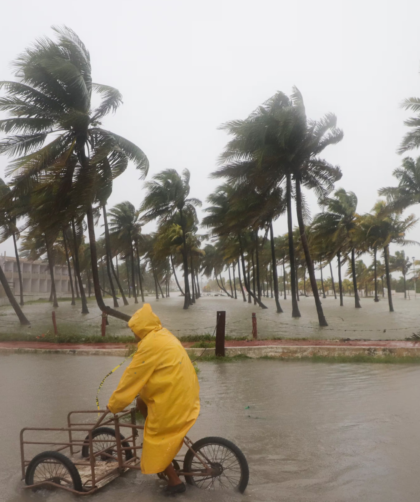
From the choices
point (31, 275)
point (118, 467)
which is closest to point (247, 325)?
point (118, 467)

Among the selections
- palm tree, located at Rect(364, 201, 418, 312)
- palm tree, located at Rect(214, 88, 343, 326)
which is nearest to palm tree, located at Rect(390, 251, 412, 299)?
palm tree, located at Rect(364, 201, 418, 312)

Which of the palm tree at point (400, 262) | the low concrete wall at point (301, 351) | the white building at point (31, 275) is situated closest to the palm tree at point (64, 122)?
the low concrete wall at point (301, 351)

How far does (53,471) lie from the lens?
4.43 metres

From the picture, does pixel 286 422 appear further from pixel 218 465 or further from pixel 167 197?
pixel 167 197

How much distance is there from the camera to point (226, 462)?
4273 mm

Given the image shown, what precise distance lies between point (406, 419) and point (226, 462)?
11.8 ft

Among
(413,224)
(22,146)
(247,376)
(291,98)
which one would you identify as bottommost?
(247,376)

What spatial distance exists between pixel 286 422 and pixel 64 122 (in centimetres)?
1309

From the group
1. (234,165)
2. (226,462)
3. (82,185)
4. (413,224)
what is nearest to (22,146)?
(82,185)

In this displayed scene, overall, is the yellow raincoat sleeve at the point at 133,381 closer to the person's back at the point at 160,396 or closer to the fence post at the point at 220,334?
the person's back at the point at 160,396

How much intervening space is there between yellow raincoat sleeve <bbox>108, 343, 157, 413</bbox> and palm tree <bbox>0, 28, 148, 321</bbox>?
13151 millimetres

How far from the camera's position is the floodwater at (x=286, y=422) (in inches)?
176

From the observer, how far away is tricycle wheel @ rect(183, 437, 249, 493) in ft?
13.8

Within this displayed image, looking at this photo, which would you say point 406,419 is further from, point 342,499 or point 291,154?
point 291,154
